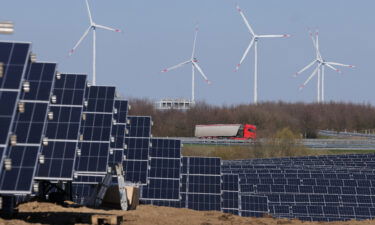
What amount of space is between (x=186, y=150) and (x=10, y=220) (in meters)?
99.8

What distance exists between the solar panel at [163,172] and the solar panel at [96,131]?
8.81 meters

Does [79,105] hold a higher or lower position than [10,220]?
higher

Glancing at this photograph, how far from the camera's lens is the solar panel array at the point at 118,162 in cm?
3447

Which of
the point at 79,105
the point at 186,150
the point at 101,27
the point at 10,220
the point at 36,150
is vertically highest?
the point at 101,27

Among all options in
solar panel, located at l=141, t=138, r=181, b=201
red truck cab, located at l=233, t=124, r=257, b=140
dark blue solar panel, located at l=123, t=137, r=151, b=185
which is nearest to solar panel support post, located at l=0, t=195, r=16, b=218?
dark blue solar panel, located at l=123, t=137, r=151, b=185

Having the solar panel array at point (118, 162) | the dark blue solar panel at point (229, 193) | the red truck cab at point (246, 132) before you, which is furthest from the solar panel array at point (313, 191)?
the red truck cab at point (246, 132)

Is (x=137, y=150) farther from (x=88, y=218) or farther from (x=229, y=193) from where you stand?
(x=88, y=218)

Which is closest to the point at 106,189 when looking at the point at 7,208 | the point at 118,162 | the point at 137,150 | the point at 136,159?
the point at 118,162

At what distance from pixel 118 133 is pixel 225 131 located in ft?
361

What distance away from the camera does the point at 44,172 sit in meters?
38.1

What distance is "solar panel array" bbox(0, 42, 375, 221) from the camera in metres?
34.5

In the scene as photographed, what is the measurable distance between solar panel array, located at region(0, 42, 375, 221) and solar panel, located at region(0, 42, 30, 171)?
37 mm

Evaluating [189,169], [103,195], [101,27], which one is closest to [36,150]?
[103,195]

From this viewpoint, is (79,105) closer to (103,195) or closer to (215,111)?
(103,195)
